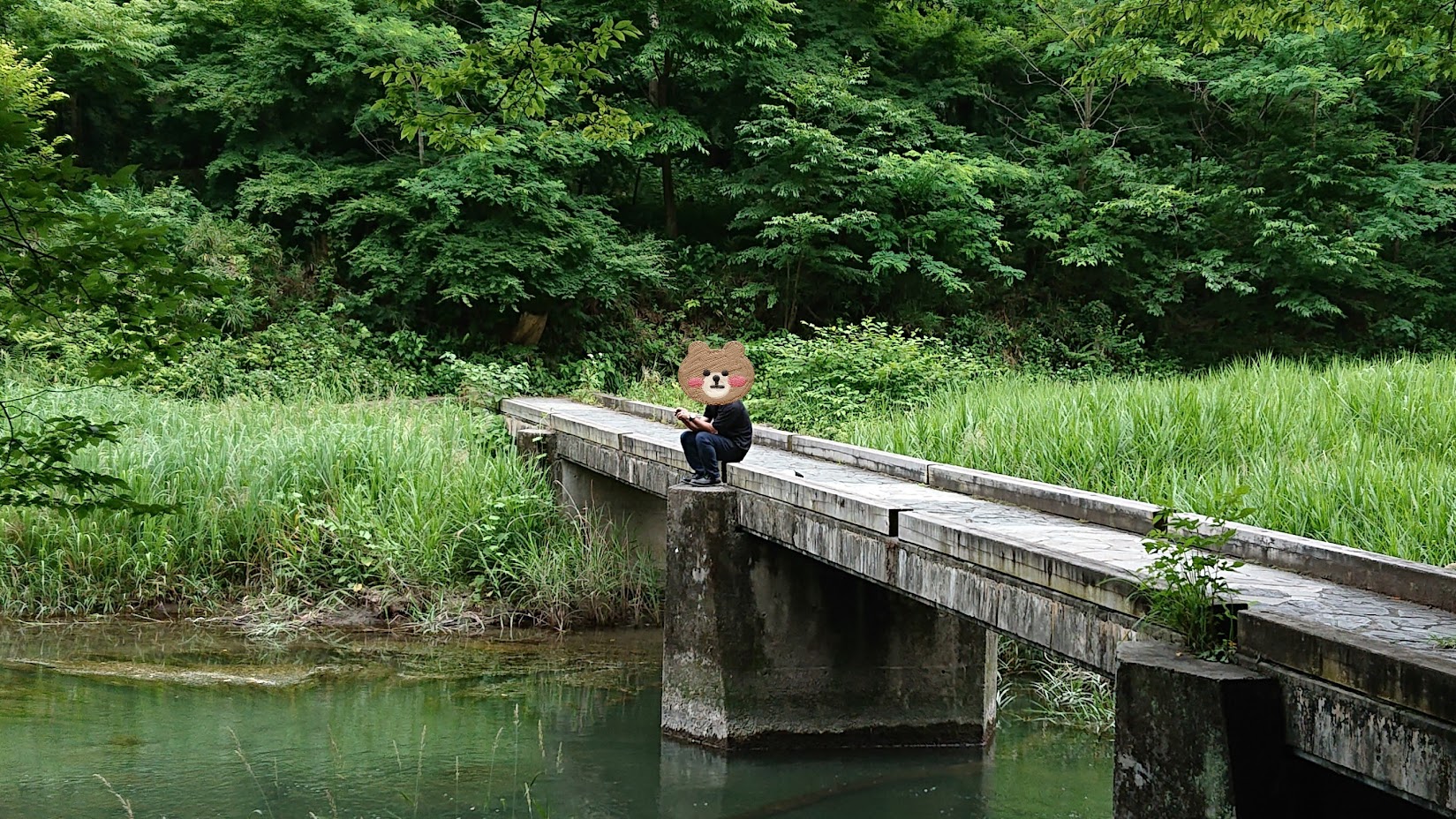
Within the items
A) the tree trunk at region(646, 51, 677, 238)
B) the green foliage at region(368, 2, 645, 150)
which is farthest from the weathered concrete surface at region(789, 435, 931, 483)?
the tree trunk at region(646, 51, 677, 238)

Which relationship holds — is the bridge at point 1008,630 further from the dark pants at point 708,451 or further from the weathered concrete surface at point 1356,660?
the dark pants at point 708,451

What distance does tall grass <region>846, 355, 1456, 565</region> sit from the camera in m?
5.94

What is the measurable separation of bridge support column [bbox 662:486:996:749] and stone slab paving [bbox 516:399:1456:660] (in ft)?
2.52

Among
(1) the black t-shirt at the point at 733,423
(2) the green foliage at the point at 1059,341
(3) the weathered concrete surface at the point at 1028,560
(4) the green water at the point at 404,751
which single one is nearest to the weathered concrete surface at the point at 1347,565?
(3) the weathered concrete surface at the point at 1028,560

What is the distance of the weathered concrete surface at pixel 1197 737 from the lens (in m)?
3.36

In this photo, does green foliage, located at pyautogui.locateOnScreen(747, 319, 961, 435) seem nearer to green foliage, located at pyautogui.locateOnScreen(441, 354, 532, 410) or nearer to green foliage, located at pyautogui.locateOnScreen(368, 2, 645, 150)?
green foliage, located at pyautogui.locateOnScreen(441, 354, 532, 410)

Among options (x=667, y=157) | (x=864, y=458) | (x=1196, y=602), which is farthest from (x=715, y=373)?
(x=667, y=157)

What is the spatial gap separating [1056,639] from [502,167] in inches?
530

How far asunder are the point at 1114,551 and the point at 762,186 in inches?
527

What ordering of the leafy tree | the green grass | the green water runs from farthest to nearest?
the green grass → the green water → the leafy tree

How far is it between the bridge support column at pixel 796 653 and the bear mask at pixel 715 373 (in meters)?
0.80

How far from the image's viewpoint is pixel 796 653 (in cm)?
771

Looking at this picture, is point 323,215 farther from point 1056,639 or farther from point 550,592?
point 1056,639

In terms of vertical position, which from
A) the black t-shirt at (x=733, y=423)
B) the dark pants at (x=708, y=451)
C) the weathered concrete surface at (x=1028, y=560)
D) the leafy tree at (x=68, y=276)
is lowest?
the weathered concrete surface at (x=1028, y=560)
